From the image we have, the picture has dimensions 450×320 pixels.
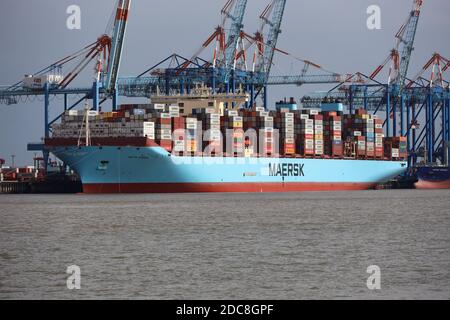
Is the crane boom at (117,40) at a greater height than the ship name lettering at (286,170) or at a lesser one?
greater

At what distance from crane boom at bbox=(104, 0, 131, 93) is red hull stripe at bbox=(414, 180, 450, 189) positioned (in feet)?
154

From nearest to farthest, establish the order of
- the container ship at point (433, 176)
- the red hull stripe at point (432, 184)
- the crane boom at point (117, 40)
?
the crane boom at point (117, 40) → the container ship at point (433, 176) → the red hull stripe at point (432, 184)

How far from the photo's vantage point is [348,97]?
416ft

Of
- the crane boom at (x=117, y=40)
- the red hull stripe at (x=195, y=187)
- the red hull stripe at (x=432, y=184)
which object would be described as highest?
the crane boom at (x=117, y=40)

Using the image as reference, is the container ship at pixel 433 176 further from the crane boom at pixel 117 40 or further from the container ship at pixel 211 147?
Answer: the crane boom at pixel 117 40

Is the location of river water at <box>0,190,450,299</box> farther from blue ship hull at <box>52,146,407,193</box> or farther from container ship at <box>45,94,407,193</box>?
container ship at <box>45,94,407,193</box>

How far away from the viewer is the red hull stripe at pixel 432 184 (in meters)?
131

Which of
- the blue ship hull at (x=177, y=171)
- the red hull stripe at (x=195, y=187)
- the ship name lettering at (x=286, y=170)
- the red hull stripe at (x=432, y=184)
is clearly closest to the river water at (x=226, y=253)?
the blue ship hull at (x=177, y=171)

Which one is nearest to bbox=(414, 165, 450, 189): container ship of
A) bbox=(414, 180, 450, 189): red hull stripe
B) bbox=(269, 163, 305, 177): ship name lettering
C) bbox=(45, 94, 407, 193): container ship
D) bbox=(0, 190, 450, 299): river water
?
bbox=(414, 180, 450, 189): red hull stripe

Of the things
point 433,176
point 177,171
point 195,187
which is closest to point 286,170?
point 195,187

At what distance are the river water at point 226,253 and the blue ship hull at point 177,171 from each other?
916 inches

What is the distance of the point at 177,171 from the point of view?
9162 cm

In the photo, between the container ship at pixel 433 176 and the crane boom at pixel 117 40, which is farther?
the container ship at pixel 433 176

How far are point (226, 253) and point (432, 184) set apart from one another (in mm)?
93862
